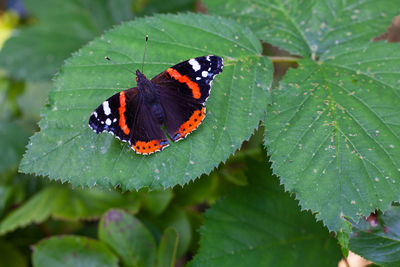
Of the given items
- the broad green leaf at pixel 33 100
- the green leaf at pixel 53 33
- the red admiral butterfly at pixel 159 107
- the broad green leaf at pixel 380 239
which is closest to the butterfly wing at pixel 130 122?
the red admiral butterfly at pixel 159 107

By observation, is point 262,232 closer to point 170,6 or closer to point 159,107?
point 159,107

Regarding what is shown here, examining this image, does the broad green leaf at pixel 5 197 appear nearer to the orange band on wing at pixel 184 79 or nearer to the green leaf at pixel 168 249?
the green leaf at pixel 168 249

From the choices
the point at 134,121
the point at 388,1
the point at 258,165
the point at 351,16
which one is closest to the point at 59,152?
the point at 134,121

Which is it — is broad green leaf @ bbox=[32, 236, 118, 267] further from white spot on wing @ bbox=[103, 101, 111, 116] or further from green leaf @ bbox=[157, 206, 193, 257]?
white spot on wing @ bbox=[103, 101, 111, 116]

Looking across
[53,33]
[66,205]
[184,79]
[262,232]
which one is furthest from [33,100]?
[262,232]

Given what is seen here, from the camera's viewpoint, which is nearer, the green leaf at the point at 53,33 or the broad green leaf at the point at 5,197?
the broad green leaf at the point at 5,197

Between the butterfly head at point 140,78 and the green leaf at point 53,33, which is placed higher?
the green leaf at point 53,33
